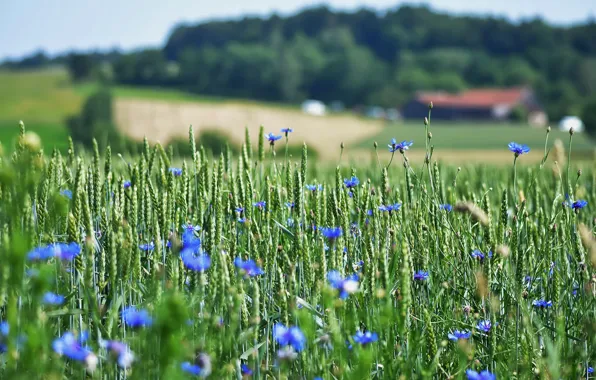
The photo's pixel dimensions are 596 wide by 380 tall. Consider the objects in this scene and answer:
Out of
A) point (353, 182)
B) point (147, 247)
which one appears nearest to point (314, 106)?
point (353, 182)

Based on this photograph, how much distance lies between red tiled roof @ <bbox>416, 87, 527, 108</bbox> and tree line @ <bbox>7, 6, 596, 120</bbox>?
3918 mm

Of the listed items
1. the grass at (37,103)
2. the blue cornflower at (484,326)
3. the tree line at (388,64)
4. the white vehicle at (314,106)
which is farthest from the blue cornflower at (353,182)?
the tree line at (388,64)

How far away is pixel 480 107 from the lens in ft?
288

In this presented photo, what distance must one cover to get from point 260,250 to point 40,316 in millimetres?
1110

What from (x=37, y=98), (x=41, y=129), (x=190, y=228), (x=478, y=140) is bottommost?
(x=478, y=140)

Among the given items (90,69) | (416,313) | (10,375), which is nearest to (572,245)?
(416,313)

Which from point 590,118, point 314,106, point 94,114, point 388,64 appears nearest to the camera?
point 94,114

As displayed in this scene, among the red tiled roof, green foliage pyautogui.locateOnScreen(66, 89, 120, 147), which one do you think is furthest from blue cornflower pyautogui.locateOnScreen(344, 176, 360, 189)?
the red tiled roof

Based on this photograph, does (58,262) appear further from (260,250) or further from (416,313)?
(416,313)

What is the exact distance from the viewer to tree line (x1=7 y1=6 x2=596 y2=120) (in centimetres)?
9669

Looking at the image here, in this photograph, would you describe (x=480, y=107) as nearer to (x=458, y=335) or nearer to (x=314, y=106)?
(x=314, y=106)

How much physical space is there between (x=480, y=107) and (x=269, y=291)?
295 feet

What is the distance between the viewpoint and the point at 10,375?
1229mm

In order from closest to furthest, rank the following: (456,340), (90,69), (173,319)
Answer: (173,319) → (456,340) → (90,69)
